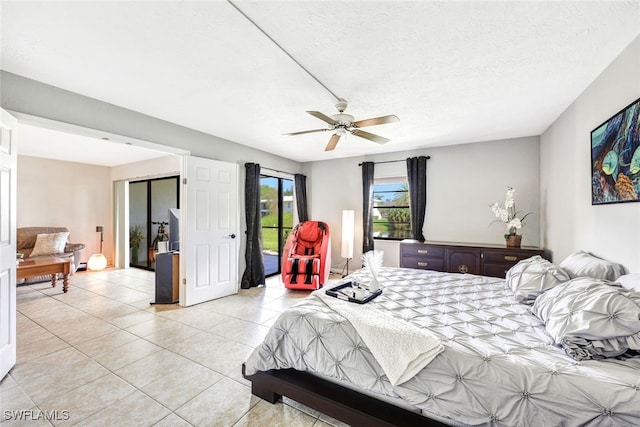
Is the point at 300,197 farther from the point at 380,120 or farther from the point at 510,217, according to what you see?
the point at 510,217

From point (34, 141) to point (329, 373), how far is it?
585 cm

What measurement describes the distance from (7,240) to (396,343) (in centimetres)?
310

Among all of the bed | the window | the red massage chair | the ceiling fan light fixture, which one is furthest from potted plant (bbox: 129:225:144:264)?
the ceiling fan light fixture

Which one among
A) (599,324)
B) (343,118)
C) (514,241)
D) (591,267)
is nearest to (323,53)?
(343,118)

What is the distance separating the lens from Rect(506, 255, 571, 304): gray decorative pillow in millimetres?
2047

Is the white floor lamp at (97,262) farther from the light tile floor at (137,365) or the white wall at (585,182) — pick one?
the white wall at (585,182)

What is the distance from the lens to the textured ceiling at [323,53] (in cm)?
156

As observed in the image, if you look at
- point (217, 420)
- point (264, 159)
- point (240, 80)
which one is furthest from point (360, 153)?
point (217, 420)

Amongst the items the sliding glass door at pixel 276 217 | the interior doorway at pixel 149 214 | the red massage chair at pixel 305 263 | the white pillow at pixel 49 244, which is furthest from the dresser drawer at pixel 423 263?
the white pillow at pixel 49 244

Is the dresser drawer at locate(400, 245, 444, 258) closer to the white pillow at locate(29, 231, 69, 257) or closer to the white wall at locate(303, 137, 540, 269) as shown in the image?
the white wall at locate(303, 137, 540, 269)

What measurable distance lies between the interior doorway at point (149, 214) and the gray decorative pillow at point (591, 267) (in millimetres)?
6466

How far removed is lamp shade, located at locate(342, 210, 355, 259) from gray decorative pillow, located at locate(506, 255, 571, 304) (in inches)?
121

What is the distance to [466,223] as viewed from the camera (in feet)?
14.5

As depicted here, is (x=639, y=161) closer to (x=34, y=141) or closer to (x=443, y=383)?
(x=443, y=383)
